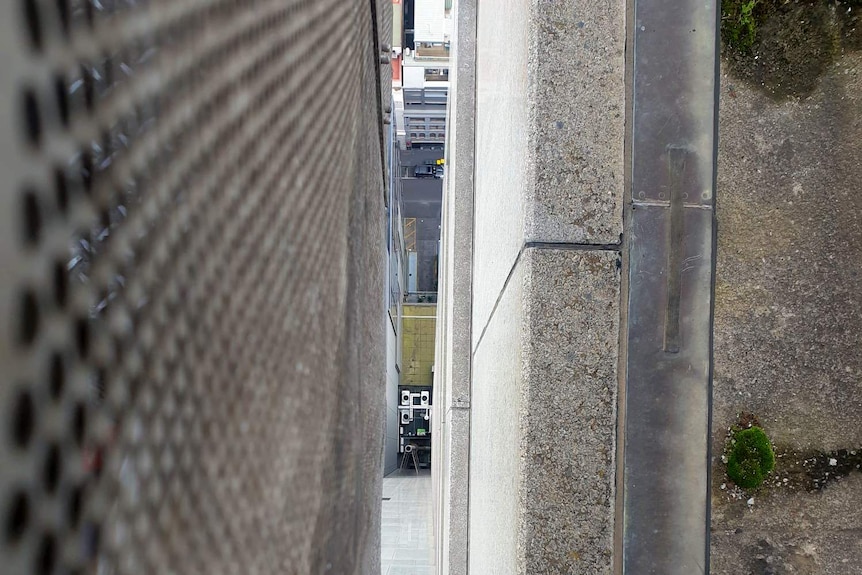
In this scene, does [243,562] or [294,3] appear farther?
[294,3]

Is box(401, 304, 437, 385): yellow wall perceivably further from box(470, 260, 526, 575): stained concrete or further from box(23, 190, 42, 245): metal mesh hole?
box(23, 190, 42, 245): metal mesh hole

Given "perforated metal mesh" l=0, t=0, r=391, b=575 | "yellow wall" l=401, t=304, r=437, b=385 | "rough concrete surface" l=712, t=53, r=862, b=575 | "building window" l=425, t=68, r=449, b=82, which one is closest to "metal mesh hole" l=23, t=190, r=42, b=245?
"perforated metal mesh" l=0, t=0, r=391, b=575

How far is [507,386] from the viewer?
2.88 metres

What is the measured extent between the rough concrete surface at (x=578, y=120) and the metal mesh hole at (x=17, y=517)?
2.21m

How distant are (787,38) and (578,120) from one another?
1.04 m

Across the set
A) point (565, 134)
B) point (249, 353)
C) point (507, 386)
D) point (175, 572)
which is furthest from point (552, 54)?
point (175, 572)

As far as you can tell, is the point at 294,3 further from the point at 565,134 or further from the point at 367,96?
the point at 565,134

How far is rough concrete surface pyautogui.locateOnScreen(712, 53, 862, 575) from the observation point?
2.54 meters

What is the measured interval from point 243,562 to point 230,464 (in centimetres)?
10

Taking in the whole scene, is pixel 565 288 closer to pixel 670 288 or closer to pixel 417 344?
pixel 670 288

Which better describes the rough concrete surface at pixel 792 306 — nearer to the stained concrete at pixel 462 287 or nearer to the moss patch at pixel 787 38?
the moss patch at pixel 787 38

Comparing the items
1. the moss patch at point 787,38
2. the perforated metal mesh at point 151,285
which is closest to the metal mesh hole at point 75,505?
the perforated metal mesh at point 151,285

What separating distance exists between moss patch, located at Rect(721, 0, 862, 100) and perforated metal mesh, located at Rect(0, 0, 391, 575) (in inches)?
94.9

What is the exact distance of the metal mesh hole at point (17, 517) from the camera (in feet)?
0.85
